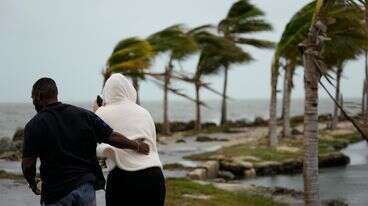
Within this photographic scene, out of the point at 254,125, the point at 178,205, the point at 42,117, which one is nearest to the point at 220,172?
the point at 178,205

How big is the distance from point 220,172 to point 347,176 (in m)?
4.46

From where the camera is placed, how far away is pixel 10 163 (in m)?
22.1

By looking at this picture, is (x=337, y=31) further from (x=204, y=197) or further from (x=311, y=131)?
(x=204, y=197)

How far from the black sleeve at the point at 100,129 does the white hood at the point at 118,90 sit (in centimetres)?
52

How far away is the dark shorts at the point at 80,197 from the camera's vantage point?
4977mm

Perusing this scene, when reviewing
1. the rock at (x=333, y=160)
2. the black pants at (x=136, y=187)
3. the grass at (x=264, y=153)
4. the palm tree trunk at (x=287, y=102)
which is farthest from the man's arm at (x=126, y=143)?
the palm tree trunk at (x=287, y=102)

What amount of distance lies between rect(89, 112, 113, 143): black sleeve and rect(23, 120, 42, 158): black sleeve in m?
0.41

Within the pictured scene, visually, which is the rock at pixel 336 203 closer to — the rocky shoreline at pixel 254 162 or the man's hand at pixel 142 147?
the rocky shoreline at pixel 254 162

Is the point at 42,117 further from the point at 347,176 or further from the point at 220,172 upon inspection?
the point at 347,176

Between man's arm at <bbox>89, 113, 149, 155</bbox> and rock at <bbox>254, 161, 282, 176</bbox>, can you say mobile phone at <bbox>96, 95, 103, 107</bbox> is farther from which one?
rock at <bbox>254, 161, 282, 176</bbox>

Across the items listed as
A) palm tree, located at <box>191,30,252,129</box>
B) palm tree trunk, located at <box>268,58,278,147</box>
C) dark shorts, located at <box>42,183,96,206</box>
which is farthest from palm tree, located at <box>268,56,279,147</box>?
dark shorts, located at <box>42,183,96,206</box>

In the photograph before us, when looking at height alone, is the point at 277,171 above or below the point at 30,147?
below

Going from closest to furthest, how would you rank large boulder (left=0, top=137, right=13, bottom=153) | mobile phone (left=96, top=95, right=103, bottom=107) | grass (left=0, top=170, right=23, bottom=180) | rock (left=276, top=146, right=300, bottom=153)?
1. mobile phone (left=96, top=95, right=103, bottom=107)
2. grass (left=0, top=170, right=23, bottom=180)
3. rock (left=276, top=146, right=300, bottom=153)
4. large boulder (left=0, top=137, right=13, bottom=153)

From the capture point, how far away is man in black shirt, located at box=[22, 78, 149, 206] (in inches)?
195
